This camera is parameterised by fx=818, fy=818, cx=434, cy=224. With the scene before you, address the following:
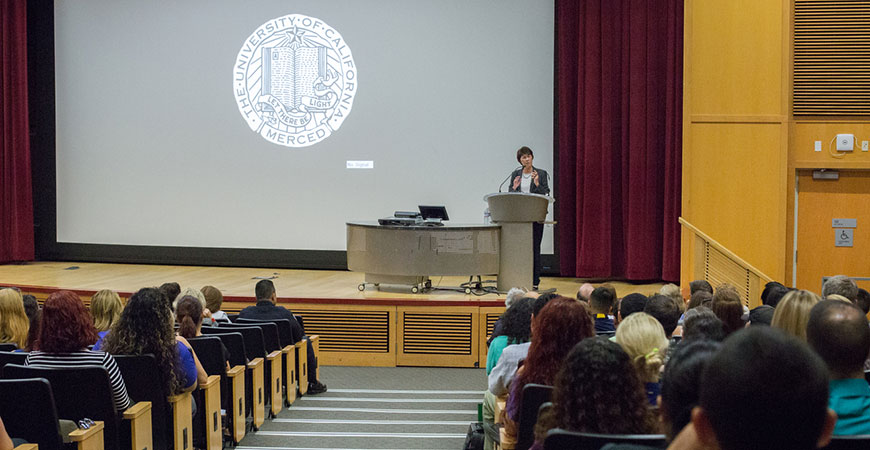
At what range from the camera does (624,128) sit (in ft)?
27.5

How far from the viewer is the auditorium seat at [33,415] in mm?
2693

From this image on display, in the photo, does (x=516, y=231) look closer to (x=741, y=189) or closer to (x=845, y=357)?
(x=741, y=189)

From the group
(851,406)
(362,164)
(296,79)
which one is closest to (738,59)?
(362,164)

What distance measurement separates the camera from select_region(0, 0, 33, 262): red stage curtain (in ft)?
31.2

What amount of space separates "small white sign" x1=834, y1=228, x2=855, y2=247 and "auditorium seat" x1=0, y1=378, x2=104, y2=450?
7084 mm

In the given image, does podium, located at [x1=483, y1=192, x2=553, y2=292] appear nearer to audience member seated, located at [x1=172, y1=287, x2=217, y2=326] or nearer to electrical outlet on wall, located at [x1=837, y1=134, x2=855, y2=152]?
audience member seated, located at [x1=172, y1=287, x2=217, y2=326]

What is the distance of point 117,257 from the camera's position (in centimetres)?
970

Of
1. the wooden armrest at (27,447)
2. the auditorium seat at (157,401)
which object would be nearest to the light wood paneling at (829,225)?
the auditorium seat at (157,401)

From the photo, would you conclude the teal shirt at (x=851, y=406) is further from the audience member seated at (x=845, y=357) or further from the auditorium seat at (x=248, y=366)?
the auditorium seat at (x=248, y=366)

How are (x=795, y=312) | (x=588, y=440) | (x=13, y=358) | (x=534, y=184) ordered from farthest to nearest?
(x=534, y=184) < (x=13, y=358) < (x=795, y=312) < (x=588, y=440)

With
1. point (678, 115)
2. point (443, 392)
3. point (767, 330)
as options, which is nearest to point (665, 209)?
point (678, 115)

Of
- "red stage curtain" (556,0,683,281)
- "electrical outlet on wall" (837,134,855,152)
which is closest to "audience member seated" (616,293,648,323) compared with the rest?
"red stage curtain" (556,0,683,281)

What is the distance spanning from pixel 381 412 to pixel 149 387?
1903 mm

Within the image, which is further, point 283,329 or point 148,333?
point 283,329
